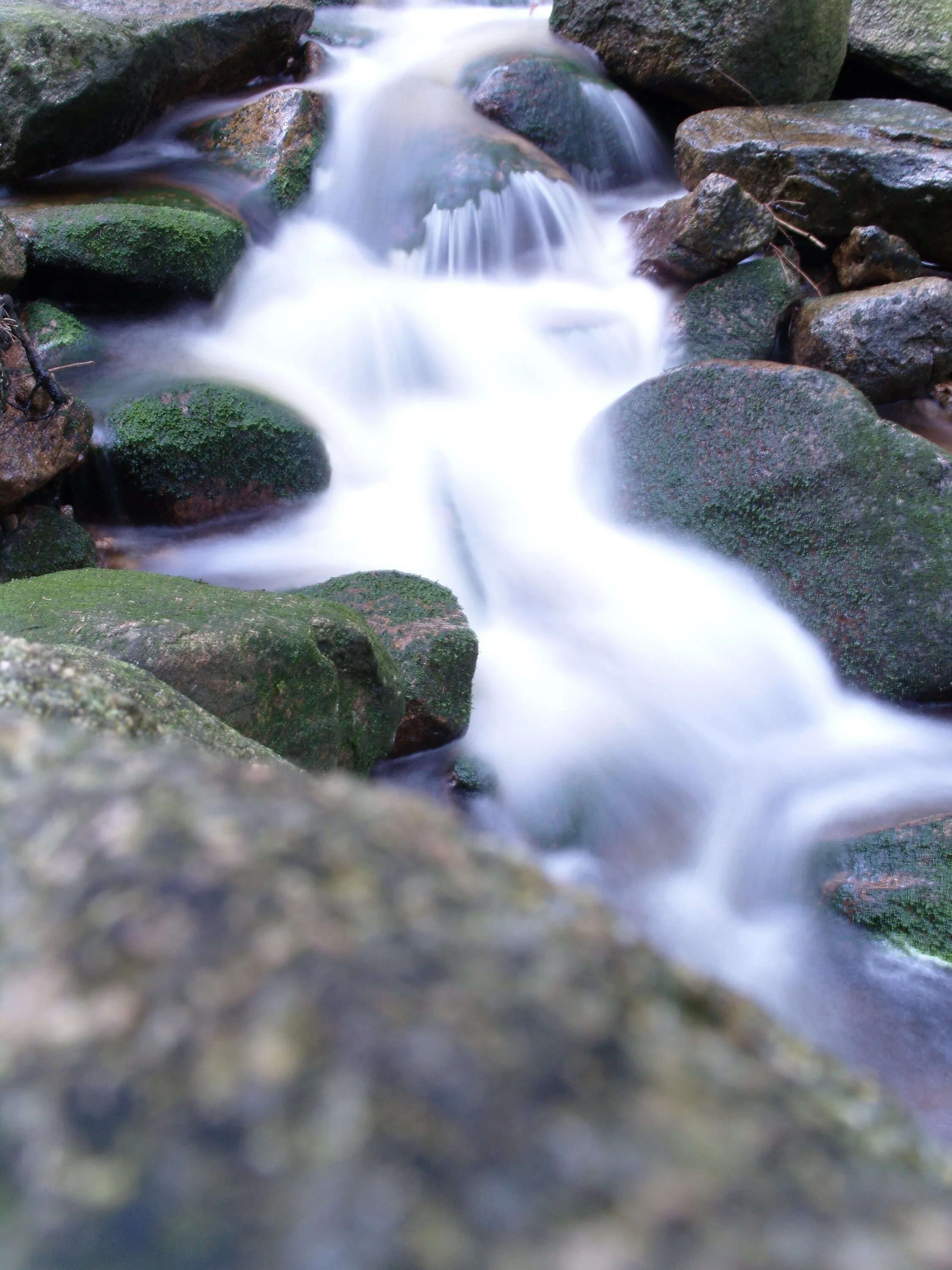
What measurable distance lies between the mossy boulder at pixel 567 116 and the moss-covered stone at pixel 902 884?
28.0ft

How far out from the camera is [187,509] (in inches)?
232

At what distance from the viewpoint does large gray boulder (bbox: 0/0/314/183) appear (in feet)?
24.7

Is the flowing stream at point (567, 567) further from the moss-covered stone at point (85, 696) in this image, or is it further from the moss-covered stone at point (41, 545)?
the moss-covered stone at point (85, 696)

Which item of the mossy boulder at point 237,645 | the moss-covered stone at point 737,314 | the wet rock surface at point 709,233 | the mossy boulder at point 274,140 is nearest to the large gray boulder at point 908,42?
Answer: the wet rock surface at point 709,233

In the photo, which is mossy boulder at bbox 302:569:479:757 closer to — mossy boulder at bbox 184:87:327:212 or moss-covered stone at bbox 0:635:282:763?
moss-covered stone at bbox 0:635:282:763

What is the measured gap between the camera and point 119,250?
6.75m

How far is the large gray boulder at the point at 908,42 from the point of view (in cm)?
1033

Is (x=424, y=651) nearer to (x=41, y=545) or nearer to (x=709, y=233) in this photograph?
(x=41, y=545)

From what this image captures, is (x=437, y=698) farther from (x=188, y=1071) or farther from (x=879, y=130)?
(x=879, y=130)

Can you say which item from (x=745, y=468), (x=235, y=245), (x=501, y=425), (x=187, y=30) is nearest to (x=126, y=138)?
(x=187, y=30)

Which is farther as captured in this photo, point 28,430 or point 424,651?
point 28,430

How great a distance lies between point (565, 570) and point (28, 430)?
10.8ft

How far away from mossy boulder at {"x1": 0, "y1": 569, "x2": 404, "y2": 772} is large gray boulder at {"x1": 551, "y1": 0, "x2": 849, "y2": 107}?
29.3ft

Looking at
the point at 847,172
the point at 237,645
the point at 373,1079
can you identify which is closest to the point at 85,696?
the point at 373,1079
